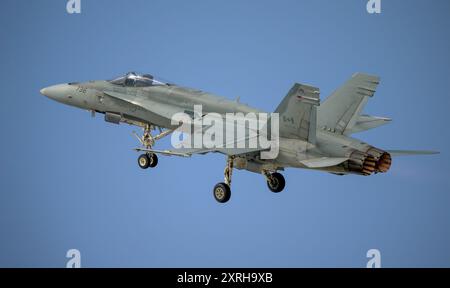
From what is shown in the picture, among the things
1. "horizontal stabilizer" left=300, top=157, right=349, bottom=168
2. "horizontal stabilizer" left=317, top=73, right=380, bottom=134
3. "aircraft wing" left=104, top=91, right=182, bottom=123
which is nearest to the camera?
"horizontal stabilizer" left=300, top=157, right=349, bottom=168

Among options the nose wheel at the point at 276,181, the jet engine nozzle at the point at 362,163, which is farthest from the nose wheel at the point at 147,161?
the jet engine nozzle at the point at 362,163

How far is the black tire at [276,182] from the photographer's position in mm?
27266

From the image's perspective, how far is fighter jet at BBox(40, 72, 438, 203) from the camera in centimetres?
2444

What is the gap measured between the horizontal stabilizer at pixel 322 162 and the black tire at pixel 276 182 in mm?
2654

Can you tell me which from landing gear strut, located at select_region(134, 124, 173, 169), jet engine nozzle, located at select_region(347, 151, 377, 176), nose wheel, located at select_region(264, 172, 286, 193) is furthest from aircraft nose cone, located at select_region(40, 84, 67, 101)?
jet engine nozzle, located at select_region(347, 151, 377, 176)

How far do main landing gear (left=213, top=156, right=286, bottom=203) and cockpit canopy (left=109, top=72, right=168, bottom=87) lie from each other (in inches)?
171

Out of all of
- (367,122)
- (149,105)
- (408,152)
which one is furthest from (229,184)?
(367,122)

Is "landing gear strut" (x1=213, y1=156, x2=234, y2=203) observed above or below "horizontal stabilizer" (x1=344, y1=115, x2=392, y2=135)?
below

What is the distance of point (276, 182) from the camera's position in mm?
27266

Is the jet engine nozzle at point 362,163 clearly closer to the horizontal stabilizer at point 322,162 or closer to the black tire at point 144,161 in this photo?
the horizontal stabilizer at point 322,162

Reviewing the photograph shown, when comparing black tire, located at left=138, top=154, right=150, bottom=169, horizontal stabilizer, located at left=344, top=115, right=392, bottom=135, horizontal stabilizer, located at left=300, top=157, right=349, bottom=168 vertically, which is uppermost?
horizontal stabilizer, located at left=344, top=115, right=392, bottom=135

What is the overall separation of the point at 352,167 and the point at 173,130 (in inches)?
246

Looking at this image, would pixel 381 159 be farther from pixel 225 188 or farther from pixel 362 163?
pixel 225 188

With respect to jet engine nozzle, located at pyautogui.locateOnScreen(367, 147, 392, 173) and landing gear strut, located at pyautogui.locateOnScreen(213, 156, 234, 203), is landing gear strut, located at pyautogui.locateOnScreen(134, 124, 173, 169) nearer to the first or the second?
landing gear strut, located at pyautogui.locateOnScreen(213, 156, 234, 203)
